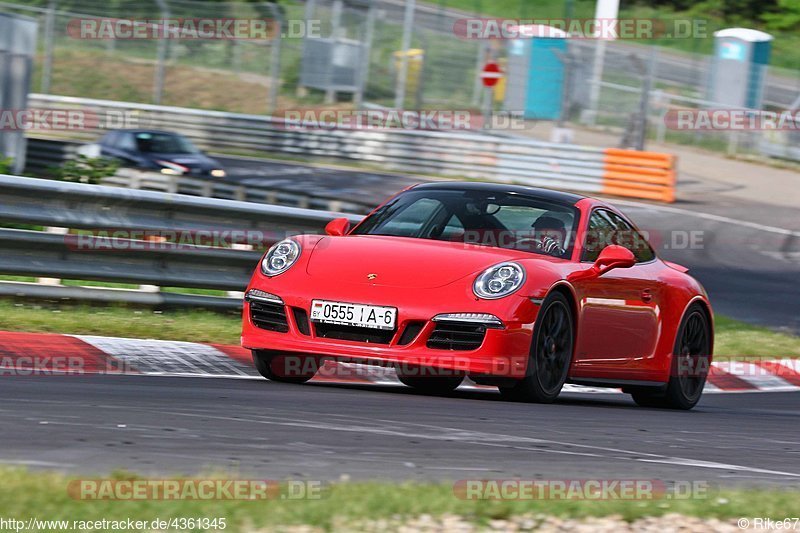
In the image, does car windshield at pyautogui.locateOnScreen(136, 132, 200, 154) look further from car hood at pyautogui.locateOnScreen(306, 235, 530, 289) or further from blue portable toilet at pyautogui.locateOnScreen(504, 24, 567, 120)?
car hood at pyautogui.locateOnScreen(306, 235, 530, 289)

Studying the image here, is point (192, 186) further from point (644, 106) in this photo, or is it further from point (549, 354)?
point (549, 354)

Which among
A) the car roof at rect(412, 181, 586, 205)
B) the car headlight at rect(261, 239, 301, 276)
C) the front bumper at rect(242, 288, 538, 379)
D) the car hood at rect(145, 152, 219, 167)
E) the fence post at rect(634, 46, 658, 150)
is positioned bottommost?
the car hood at rect(145, 152, 219, 167)

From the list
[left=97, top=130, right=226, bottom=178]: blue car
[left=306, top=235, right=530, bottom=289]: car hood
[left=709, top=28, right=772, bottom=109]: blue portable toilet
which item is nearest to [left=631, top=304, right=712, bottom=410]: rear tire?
[left=306, top=235, right=530, bottom=289]: car hood

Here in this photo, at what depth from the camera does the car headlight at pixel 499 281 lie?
7.29 metres

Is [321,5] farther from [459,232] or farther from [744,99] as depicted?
[459,232]

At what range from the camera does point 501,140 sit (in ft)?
87.9

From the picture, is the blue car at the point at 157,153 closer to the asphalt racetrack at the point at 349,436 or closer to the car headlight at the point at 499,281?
the asphalt racetrack at the point at 349,436

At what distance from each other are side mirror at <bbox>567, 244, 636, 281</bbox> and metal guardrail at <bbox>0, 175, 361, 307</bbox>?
288cm

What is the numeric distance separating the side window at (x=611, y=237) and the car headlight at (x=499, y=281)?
0.84m

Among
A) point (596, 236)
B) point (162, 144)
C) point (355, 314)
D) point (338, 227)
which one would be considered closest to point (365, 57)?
point (162, 144)

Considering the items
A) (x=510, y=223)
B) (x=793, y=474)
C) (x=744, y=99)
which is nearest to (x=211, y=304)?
(x=510, y=223)

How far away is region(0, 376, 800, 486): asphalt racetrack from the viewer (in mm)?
4793

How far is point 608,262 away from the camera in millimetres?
7965

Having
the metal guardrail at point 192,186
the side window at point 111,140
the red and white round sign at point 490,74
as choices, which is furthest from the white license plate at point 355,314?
the red and white round sign at point 490,74
